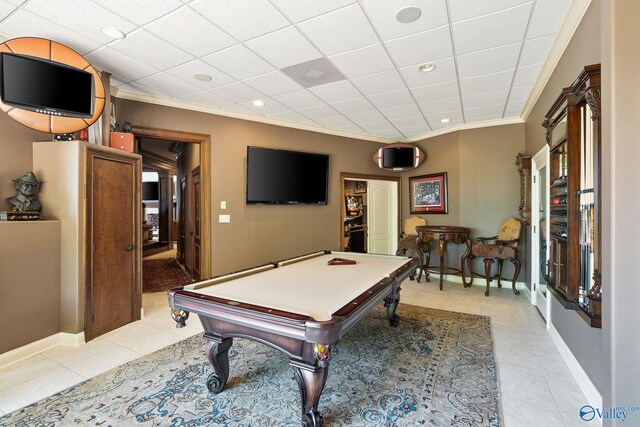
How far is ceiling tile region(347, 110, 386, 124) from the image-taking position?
4375 millimetres

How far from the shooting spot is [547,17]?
2.16m

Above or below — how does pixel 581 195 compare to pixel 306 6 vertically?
below

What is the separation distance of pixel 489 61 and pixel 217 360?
3520 mm

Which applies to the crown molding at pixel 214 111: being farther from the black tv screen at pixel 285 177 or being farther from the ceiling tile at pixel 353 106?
the ceiling tile at pixel 353 106

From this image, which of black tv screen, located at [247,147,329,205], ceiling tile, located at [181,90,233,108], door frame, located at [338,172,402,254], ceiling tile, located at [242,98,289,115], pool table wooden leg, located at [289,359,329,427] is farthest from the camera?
door frame, located at [338,172,402,254]

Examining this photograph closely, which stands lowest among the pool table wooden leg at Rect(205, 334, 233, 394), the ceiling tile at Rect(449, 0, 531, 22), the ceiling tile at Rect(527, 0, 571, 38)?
the pool table wooden leg at Rect(205, 334, 233, 394)

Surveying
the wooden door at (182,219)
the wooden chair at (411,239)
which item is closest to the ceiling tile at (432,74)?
the wooden chair at (411,239)

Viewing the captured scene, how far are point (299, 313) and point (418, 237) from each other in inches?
158

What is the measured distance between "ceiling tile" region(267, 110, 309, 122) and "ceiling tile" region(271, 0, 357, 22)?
7.24 ft

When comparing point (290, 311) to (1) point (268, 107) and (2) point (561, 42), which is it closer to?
(2) point (561, 42)

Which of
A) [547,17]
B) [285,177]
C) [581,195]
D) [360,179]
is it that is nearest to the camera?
[581,195]

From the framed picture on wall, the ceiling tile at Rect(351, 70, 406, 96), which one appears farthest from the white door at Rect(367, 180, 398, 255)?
the ceiling tile at Rect(351, 70, 406, 96)

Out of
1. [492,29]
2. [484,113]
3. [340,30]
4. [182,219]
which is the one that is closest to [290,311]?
[340,30]

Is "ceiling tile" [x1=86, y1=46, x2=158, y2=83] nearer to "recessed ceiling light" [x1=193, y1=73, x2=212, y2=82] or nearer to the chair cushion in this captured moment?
"recessed ceiling light" [x1=193, y1=73, x2=212, y2=82]
